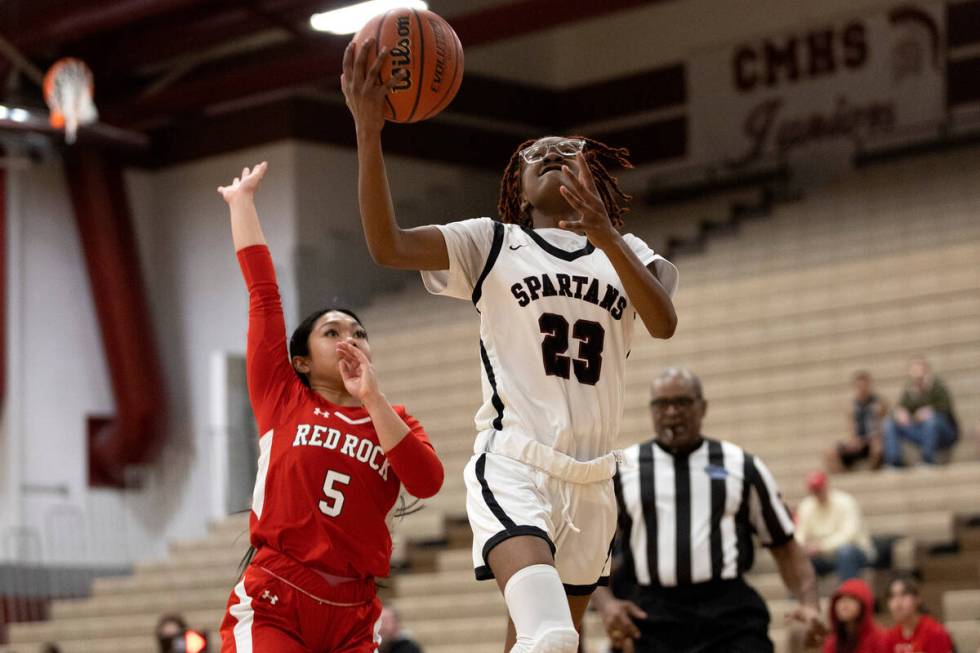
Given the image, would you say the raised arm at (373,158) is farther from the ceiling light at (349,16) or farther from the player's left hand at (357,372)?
the ceiling light at (349,16)

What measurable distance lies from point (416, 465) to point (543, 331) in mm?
577

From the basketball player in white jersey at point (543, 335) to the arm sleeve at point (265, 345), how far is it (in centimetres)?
67

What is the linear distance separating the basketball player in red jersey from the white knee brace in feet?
2.06

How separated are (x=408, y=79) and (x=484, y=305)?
0.72m

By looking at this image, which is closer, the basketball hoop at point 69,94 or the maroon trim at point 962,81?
the basketball hoop at point 69,94

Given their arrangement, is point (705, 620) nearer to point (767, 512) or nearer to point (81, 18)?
point (767, 512)

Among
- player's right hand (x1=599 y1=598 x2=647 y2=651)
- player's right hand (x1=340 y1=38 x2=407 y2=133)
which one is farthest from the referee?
player's right hand (x1=340 y1=38 x2=407 y2=133)

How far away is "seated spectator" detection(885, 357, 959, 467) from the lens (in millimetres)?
12664

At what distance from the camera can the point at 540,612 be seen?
4473 millimetres

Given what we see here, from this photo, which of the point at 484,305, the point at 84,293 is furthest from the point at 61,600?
the point at 484,305

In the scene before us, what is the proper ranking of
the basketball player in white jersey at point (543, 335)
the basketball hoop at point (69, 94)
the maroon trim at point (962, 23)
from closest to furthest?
the basketball player in white jersey at point (543, 335), the basketball hoop at point (69, 94), the maroon trim at point (962, 23)

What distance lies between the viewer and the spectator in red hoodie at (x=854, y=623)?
947cm

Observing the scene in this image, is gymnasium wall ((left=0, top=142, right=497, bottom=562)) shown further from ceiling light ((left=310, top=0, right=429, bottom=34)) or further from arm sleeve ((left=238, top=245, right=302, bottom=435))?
arm sleeve ((left=238, top=245, right=302, bottom=435))

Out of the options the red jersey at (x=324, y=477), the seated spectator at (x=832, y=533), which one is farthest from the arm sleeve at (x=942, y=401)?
the red jersey at (x=324, y=477)
